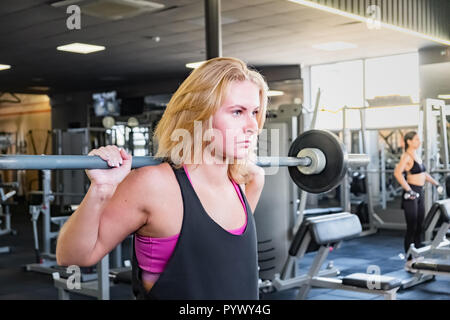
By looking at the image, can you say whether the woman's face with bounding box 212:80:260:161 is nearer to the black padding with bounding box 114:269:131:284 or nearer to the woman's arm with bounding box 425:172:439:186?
the black padding with bounding box 114:269:131:284

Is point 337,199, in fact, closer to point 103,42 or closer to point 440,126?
point 440,126

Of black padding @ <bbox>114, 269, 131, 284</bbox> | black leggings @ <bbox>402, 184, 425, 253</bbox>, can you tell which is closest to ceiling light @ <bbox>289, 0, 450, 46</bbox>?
black leggings @ <bbox>402, 184, 425, 253</bbox>

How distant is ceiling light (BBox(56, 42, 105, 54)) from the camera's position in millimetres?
6777

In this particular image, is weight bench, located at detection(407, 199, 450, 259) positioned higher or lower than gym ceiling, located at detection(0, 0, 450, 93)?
lower

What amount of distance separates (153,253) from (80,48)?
6471 millimetres

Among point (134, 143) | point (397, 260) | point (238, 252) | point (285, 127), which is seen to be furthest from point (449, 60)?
point (134, 143)

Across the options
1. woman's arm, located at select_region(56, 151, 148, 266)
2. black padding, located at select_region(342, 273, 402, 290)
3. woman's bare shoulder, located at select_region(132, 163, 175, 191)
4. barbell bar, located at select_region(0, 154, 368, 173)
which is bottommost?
black padding, located at select_region(342, 273, 402, 290)

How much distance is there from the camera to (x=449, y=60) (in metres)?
4.79

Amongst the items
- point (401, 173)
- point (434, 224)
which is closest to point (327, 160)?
point (434, 224)

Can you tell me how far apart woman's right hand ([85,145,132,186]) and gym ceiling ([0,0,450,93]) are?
13.8 feet

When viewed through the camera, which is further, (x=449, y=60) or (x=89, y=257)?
(x=449, y=60)

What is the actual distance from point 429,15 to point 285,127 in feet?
5.85

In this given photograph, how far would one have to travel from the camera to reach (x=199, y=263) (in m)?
0.90

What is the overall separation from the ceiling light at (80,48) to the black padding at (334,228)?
14.0 ft
